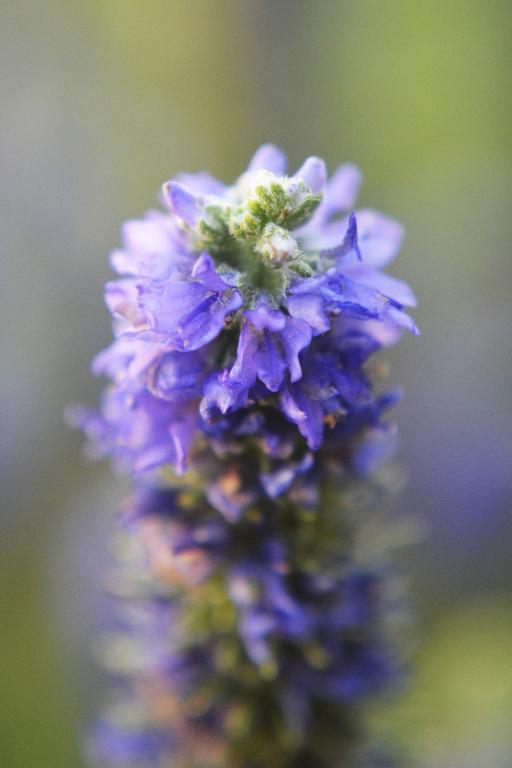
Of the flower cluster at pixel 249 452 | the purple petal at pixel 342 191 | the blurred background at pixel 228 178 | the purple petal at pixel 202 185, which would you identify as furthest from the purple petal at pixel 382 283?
the blurred background at pixel 228 178

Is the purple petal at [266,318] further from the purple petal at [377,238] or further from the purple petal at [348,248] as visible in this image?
the purple petal at [377,238]

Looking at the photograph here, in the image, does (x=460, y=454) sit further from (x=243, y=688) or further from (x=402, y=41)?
(x=402, y=41)

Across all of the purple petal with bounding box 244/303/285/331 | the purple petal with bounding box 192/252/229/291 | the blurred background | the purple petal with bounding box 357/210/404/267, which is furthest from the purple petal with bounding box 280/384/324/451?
the blurred background

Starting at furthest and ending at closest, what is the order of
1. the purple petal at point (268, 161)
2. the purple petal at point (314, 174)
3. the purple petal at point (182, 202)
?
the purple petal at point (268, 161) < the purple petal at point (314, 174) < the purple petal at point (182, 202)

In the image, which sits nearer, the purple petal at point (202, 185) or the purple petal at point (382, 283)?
the purple petal at point (382, 283)

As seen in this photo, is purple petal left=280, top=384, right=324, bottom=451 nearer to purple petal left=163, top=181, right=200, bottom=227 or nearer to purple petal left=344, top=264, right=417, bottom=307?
purple petal left=344, top=264, right=417, bottom=307

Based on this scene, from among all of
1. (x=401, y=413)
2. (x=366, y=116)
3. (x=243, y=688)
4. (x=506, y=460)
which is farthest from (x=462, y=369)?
(x=243, y=688)
